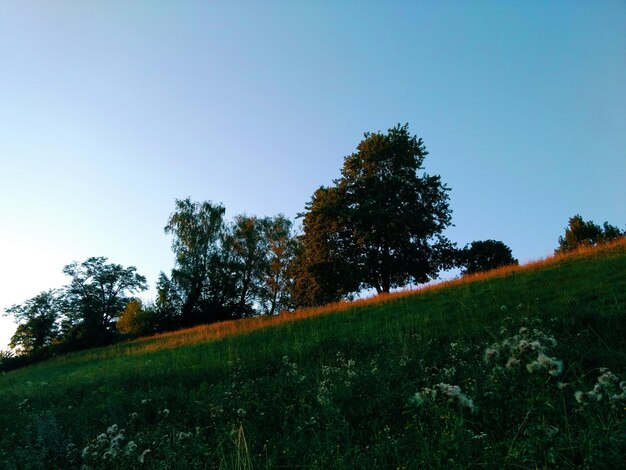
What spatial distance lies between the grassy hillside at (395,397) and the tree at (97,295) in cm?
4839

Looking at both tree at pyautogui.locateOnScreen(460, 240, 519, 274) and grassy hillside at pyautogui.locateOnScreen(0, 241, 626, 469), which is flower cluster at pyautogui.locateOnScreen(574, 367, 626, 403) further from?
tree at pyautogui.locateOnScreen(460, 240, 519, 274)

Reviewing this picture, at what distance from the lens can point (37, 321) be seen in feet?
193

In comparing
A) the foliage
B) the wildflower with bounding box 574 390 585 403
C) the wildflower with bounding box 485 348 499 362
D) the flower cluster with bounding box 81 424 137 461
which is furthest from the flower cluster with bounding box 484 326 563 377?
the foliage

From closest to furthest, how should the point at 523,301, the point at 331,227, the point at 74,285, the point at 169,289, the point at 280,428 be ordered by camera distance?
the point at 280,428 < the point at 523,301 < the point at 331,227 < the point at 169,289 < the point at 74,285

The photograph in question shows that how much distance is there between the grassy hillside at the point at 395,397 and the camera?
324 centimetres

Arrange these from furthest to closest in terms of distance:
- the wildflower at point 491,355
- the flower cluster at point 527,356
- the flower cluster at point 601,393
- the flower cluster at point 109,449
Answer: the flower cluster at point 109,449, the wildflower at point 491,355, the flower cluster at point 527,356, the flower cluster at point 601,393

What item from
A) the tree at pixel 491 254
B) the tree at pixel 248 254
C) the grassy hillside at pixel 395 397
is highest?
the tree at pixel 248 254

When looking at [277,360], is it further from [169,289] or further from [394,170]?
[169,289]

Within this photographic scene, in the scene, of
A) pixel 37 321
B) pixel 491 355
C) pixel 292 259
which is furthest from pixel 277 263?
pixel 491 355

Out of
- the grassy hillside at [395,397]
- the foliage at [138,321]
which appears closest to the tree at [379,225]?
the grassy hillside at [395,397]

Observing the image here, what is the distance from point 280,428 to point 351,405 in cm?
100

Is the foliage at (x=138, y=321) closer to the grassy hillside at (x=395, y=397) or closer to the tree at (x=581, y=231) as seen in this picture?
the grassy hillside at (x=395, y=397)

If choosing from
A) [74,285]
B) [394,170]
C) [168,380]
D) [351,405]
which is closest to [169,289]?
[74,285]

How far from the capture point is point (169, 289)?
46.2 meters
